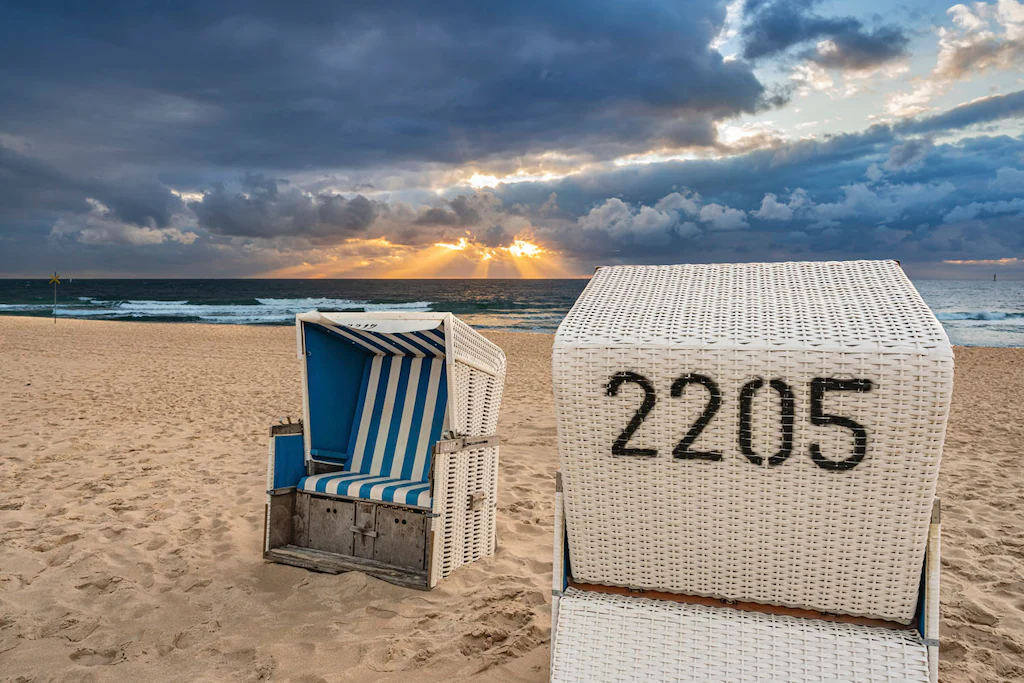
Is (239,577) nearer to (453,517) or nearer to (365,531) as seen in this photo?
(365,531)

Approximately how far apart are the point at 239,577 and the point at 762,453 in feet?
10.6

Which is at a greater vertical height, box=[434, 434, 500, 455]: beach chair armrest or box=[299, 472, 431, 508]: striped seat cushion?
box=[434, 434, 500, 455]: beach chair armrest

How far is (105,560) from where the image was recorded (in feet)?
12.9

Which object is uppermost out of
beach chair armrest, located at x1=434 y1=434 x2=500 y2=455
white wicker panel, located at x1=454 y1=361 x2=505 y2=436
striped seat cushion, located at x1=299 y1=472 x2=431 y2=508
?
white wicker panel, located at x1=454 y1=361 x2=505 y2=436

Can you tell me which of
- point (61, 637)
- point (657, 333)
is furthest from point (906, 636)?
point (61, 637)

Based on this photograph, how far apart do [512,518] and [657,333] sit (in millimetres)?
3200

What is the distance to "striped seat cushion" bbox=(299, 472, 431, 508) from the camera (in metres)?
3.76

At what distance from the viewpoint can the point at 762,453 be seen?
1.87 metres

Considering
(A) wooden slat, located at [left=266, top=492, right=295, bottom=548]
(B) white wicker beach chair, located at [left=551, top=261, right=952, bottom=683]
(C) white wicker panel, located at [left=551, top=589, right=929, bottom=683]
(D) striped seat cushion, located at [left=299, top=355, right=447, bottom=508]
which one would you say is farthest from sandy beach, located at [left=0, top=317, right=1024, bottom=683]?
(B) white wicker beach chair, located at [left=551, top=261, right=952, bottom=683]

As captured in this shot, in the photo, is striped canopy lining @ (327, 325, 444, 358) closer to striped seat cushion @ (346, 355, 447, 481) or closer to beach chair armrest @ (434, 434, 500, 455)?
striped seat cushion @ (346, 355, 447, 481)

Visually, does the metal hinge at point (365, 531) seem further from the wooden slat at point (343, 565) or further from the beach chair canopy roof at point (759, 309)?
the beach chair canopy roof at point (759, 309)

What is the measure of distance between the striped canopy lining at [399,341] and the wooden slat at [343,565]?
1341mm

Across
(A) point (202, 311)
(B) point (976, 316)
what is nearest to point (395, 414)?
(A) point (202, 311)

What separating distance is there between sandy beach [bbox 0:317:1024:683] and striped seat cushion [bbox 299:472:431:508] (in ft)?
1.56
